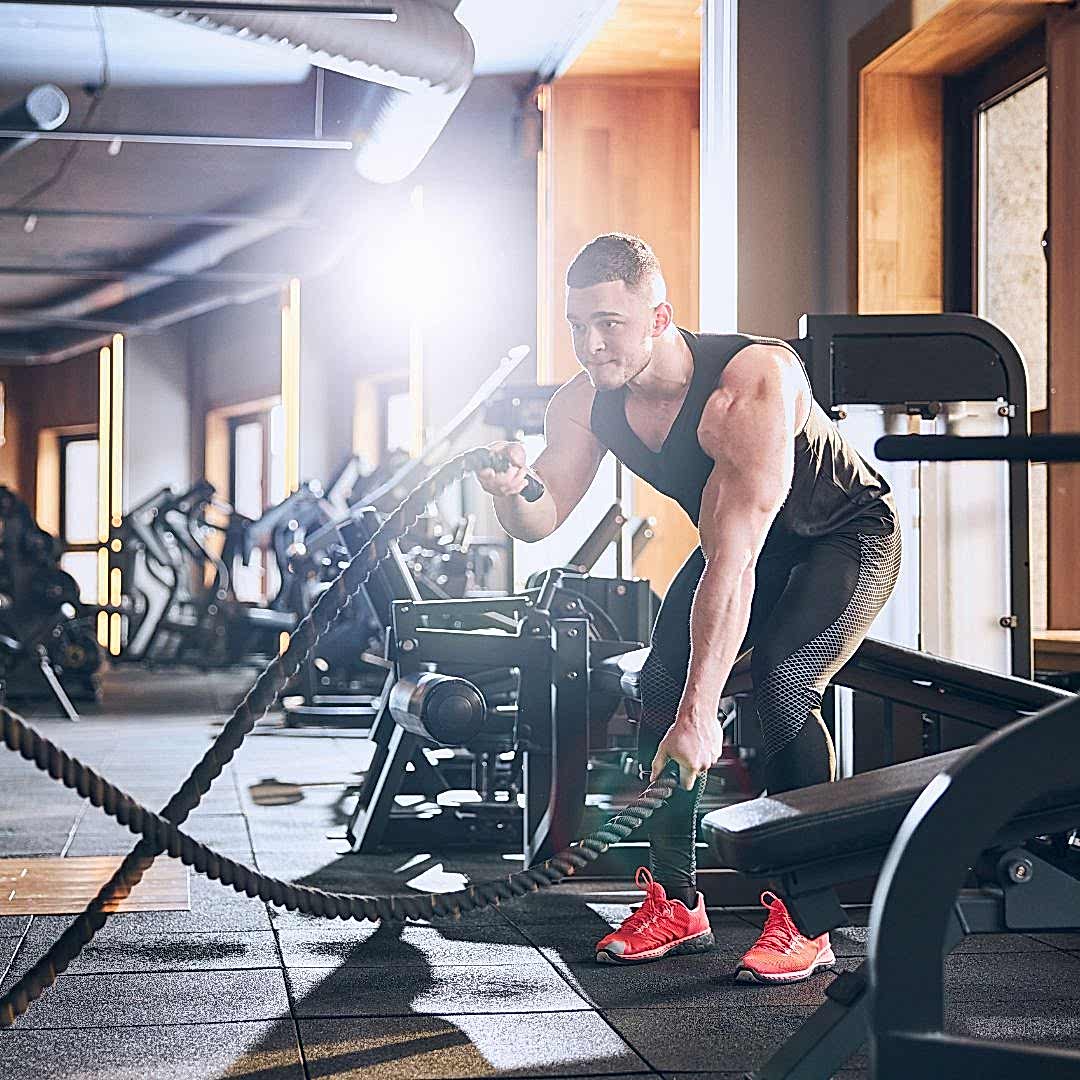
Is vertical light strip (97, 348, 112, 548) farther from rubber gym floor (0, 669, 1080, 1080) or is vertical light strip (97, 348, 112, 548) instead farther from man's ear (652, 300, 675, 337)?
man's ear (652, 300, 675, 337)

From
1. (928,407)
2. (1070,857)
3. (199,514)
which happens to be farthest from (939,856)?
(199,514)

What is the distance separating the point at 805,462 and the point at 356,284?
8581 millimetres

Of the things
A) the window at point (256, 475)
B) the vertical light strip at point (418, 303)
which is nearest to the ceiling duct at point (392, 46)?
the vertical light strip at point (418, 303)

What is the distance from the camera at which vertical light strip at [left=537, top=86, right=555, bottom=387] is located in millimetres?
7676

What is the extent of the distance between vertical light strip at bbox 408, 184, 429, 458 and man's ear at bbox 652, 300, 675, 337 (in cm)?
617

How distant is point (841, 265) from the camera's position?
440 cm

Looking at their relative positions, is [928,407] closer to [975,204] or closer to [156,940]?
[975,204]

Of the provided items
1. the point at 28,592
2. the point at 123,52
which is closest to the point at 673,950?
the point at 28,592

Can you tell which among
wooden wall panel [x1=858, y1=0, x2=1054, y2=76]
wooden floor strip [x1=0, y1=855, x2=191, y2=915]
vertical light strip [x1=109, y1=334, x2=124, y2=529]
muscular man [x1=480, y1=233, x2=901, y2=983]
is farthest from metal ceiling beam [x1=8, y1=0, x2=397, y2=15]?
vertical light strip [x1=109, y1=334, x2=124, y2=529]

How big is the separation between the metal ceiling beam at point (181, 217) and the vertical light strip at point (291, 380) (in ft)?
3.30

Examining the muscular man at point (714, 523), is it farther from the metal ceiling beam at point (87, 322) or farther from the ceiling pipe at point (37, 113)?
the metal ceiling beam at point (87, 322)

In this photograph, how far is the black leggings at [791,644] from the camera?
2514mm

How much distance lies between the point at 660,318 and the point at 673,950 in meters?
1.09

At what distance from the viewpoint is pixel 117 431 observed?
12977mm
